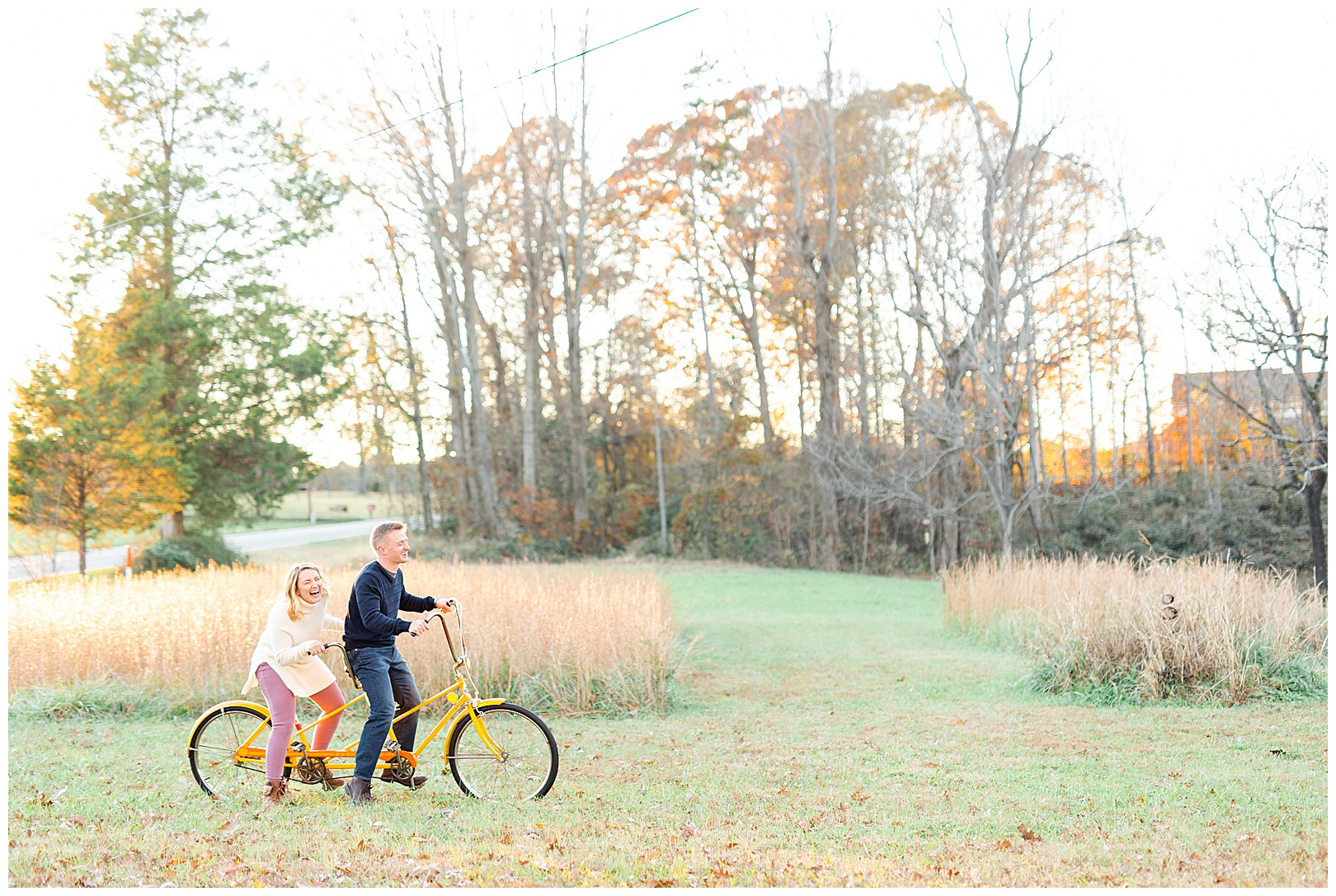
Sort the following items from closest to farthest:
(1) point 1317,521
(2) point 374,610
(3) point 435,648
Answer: (2) point 374,610 → (3) point 435,648 → (1) point 1317,521

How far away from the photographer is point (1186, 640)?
8047 mm

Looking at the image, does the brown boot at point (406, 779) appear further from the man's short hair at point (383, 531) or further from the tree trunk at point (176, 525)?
the tree trunk at point (176, 525)

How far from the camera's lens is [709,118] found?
25.7m

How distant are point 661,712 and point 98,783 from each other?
383 centimetres

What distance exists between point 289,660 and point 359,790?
74 cm

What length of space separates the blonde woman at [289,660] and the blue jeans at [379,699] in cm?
21

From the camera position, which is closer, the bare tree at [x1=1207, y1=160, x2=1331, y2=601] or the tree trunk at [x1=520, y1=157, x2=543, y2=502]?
the bare tree at [x1=1207, y1=160, x2=1331, y2=601]

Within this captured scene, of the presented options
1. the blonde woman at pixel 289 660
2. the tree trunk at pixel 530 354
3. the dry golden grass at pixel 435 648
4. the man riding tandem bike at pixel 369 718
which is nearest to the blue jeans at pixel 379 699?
the man riding tandem bike at pixel 369 718

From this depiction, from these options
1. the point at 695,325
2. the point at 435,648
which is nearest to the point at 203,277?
the point at 695,325

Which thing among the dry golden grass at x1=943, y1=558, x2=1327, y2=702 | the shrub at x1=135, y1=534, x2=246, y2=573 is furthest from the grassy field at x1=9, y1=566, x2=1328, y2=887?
the shrub at x1=135, y1=534, x2=246, y2=573

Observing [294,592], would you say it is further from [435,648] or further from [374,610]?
[435,648]

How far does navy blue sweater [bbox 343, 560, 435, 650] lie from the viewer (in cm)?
492

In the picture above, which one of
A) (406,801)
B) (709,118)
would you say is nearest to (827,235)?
(709,118)

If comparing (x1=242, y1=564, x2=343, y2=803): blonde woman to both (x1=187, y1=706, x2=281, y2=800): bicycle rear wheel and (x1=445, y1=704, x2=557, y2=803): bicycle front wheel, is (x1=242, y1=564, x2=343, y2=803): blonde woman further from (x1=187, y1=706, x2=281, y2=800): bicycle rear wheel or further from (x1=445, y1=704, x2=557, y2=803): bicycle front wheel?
(x1=445, y1=704, x2=557, y2=803): bicycle front wheel
